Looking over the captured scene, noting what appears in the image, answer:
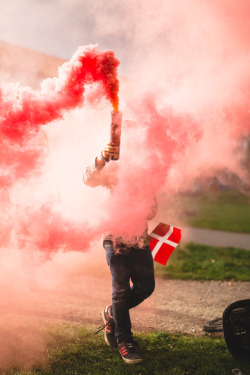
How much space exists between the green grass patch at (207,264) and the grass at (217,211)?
1.13 meters

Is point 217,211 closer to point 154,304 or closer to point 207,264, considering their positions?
point 207,264

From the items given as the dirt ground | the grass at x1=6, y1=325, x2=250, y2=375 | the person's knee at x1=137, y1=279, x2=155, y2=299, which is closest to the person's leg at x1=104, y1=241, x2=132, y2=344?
the person's knee at x1=137, y1=279, x2=155, y2=299

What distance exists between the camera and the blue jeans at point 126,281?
3.02 meters

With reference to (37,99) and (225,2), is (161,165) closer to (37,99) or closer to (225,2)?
(37,99)

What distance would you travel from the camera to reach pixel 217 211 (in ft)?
48.9

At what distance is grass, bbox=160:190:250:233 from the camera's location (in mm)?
11196

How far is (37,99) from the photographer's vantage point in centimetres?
300

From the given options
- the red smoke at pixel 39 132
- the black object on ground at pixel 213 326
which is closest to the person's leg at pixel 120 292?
the red smoke at pixel 39 132

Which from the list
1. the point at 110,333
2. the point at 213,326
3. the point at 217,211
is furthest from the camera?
the point at 217,211

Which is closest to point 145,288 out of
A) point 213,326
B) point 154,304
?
point 213,326

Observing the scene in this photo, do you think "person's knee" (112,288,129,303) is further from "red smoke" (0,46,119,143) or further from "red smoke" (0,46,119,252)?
"red smoke" (0,46,119,143)

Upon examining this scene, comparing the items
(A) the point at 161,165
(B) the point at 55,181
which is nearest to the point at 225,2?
(A) the point at 161,165

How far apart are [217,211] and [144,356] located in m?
12.5

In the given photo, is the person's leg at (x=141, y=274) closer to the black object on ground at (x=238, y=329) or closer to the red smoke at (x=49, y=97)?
the black object on ground at (x=238, y=329)
